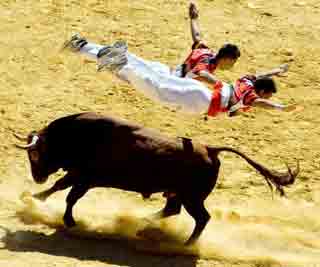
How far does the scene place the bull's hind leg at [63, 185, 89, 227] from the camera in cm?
1006

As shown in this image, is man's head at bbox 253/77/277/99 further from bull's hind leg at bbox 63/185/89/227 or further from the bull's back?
bull's hind leg at bbox 63/185/89/227

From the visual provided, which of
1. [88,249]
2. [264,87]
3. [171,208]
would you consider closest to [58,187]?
[88,249]

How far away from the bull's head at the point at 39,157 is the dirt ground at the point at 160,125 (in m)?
0.36

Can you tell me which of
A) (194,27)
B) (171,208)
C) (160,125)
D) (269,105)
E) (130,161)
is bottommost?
(160,125)

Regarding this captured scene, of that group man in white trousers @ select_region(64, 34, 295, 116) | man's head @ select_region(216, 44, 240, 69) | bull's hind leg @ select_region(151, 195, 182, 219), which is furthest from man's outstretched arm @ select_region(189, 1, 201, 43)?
bull's hind leg @ select_region(151, 195, 182, 219)

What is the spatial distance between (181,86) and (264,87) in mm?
745

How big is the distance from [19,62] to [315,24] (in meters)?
4.31

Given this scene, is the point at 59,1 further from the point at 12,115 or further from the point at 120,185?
the point at 120,185

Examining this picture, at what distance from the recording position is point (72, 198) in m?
10.1

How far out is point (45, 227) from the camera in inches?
403

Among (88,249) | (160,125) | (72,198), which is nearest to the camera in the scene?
(88,249)

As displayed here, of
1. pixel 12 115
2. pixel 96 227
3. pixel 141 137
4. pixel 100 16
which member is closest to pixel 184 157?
pixel 141 137

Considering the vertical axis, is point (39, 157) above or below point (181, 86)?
below

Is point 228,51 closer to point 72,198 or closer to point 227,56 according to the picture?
point 227,56
